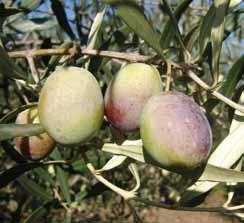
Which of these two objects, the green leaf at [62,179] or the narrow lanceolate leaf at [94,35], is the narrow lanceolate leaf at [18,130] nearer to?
the narrow lanceolate leaf at [94,35]

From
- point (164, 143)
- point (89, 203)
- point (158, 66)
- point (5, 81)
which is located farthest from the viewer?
point (89, 203)

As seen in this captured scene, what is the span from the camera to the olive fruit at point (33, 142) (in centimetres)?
108

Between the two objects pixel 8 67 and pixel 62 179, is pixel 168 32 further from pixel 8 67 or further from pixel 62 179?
pixel 62 179

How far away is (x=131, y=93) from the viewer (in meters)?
0.89

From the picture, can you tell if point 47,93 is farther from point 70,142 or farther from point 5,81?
point 5,81

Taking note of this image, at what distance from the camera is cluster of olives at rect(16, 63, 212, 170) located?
2.54 feet

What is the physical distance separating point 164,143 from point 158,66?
0.26 meters

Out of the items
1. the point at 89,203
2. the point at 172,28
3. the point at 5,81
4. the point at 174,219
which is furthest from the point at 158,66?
the point at 174,219

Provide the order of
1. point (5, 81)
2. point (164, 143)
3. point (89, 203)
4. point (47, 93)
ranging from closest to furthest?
point (164, 143), point (47, 93), point (5, 81), point (89, 203)

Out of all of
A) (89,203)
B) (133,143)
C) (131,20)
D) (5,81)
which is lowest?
(89,203)

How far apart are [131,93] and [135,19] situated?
0.46 ft

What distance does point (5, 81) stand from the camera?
217cm

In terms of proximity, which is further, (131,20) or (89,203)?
(89,203)

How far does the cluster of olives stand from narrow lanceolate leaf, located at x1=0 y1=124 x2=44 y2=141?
0.07m
